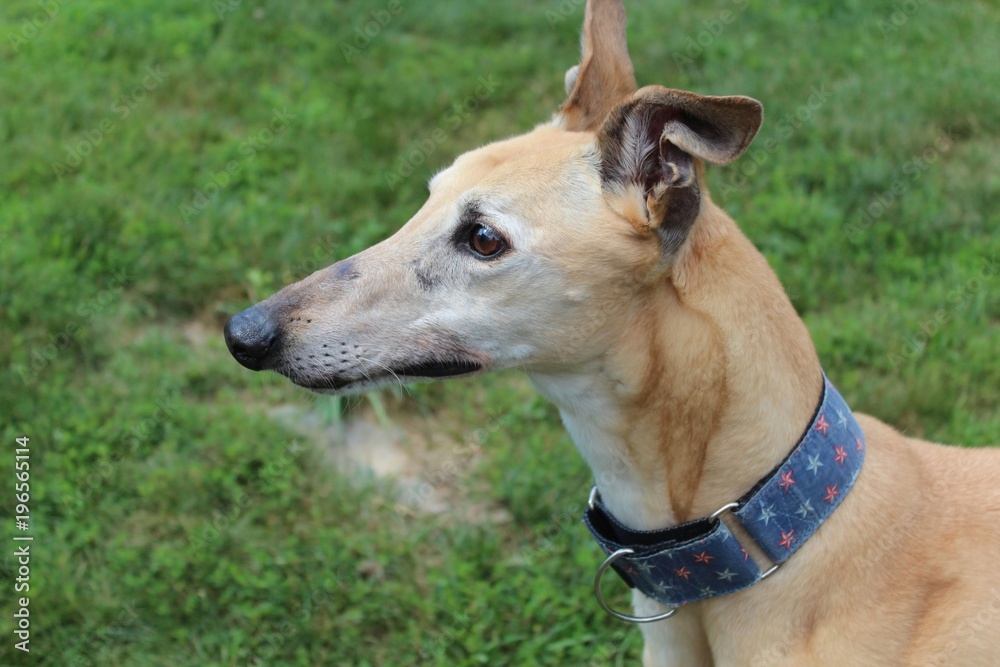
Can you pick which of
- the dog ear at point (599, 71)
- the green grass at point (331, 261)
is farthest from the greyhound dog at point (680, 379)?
the green grass at point (331, 261)

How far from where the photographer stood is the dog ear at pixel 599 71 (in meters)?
3.13

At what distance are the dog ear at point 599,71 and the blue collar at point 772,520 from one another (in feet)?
3.99

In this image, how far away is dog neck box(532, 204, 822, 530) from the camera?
255 centimetres

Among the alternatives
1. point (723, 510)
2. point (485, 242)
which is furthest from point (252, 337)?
point (723, 510)

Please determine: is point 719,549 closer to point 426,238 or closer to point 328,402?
point 426,238

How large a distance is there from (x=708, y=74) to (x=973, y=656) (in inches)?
206

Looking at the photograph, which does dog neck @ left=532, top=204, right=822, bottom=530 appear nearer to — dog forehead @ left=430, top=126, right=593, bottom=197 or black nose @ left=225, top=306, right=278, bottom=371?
dog forehead @ left=430, top=126, right=593, bottom=197

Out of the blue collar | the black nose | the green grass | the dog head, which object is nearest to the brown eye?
the dog head

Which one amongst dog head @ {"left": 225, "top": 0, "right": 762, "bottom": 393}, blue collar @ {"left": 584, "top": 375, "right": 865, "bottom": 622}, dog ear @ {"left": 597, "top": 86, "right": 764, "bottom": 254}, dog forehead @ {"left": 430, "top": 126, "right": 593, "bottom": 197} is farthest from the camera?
dog forehead @ {"left": 430, "top": 126, "right": 593, "bottom": 197}

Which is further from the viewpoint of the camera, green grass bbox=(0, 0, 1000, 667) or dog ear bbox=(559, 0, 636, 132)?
green grass bbox=(0, 0, 1000, 667)

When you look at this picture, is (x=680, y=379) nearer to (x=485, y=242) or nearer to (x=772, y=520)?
(x=772, y=520)

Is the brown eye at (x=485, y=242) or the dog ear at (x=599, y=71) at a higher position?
the dog ear at (x=599, y=71)

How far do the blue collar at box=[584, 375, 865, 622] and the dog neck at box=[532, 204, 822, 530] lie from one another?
0.06 m

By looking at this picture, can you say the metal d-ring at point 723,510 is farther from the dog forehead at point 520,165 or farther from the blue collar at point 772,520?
the dog forehead at point 520,165
